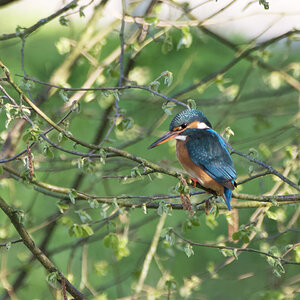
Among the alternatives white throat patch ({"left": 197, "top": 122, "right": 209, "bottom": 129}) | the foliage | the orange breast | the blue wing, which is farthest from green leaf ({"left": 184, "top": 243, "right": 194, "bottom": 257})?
white throat patch ({"left": 197, "top": 122, "right": 209, "bottom": 129})

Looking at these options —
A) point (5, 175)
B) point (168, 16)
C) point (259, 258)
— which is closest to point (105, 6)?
point (168, 16)

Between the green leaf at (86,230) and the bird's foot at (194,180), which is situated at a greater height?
the bird's foot at (194,180)

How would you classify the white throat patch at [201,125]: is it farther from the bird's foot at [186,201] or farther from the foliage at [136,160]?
the bird's foot at [186,201]

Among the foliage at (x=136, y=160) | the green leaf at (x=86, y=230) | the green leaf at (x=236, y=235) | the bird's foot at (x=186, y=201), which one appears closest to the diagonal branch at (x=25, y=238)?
the foliage at (x=136, y=160)

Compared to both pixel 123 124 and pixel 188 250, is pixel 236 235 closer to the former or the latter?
pixel 188 250

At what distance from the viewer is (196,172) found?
2.94 m

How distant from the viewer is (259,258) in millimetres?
5934

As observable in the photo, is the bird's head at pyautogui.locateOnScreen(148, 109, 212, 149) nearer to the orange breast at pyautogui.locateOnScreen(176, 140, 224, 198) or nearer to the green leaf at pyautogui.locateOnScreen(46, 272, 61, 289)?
the orange breast at pyautogui.locateOnScreen(176, 140, 224, 198)

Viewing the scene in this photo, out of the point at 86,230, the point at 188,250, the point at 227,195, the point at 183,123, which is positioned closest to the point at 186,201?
the point at 188,250

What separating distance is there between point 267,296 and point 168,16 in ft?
5.78

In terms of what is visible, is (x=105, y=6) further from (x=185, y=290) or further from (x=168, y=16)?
(x=185, y=290)

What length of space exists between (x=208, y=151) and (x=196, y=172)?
13 cm

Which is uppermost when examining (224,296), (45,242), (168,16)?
(168,16)

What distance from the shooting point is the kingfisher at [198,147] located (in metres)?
2.89
